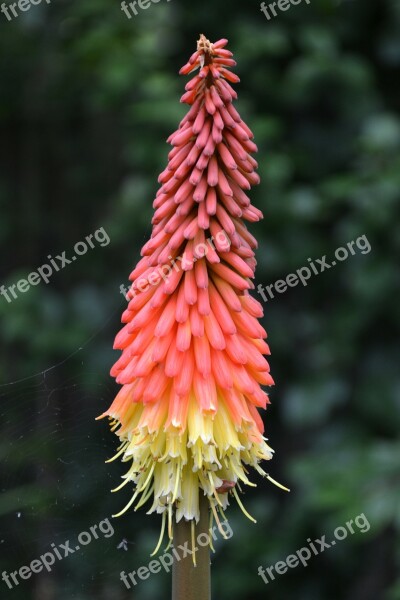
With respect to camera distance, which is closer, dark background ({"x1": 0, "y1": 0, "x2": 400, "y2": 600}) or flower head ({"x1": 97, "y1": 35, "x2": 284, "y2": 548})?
flower head ({"x1": 97, "y1": 35, "x2": 284, "y2": 548})

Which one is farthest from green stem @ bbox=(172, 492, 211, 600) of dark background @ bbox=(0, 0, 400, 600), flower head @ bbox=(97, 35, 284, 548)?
dark background @ bbox=(0, 0, 400, 600)

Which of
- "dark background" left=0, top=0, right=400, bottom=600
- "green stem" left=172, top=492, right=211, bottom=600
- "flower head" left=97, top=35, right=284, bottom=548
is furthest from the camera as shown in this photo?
"dark background" left=0, top=0, right=400, bottom=600

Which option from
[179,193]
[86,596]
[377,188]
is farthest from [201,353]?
[377,188]

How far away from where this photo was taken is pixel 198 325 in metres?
2.05

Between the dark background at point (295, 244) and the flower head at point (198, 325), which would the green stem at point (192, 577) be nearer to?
the flower head at point (198, 325)

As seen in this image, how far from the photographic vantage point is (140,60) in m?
5.94

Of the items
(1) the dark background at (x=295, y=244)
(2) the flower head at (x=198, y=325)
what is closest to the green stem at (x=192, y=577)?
(2) the flower head at (x=198, y=325)

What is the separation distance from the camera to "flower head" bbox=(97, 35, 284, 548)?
2.00 m

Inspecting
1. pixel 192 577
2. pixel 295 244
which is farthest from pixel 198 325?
pixel 295 244

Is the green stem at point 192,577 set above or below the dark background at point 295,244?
below

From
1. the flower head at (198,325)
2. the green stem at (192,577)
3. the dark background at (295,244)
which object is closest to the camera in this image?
the green stem at (192,577)

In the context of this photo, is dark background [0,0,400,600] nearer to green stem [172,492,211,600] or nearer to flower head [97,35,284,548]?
flower head [97,35,284,548]

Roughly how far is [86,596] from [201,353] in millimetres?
1627

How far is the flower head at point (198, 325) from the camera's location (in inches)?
78.6
